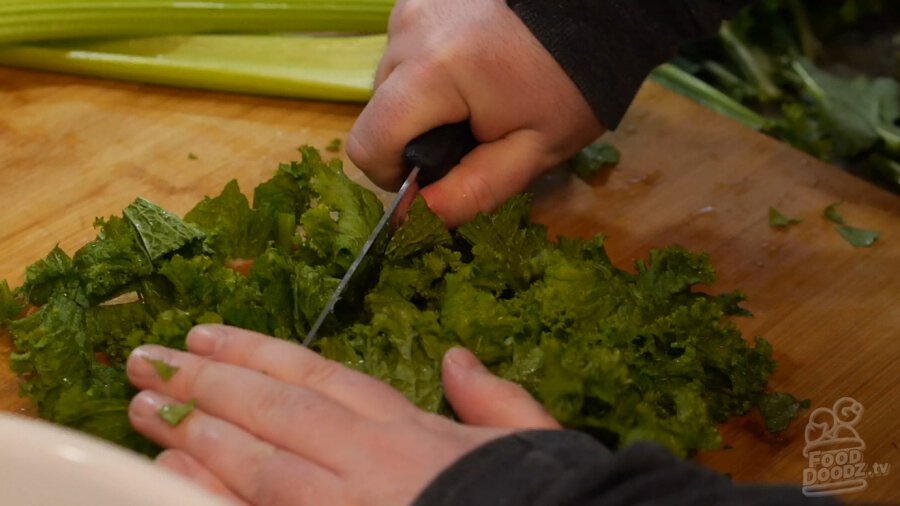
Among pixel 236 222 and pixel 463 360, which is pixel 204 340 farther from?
pixel 236 222

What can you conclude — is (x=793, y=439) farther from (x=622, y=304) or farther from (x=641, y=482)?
(x=641, y=482)

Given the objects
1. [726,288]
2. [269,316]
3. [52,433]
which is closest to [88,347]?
[269,316]

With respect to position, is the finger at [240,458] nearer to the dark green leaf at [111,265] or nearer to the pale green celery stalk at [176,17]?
the dark green leaf at [111,265]

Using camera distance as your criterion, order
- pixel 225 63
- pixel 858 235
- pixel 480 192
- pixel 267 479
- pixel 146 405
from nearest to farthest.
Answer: pixel 267 479
pixel 146 405
pixel 480 192
pixel 858 235
pixel 225 63

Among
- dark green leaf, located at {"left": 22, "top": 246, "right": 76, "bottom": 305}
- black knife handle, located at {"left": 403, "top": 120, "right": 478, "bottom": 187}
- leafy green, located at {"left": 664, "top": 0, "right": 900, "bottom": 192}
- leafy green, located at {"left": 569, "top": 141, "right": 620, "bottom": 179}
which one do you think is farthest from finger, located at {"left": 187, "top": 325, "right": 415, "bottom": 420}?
leafy green, located at {"left": 664, "top": 0, "right": 900, "bottom": 192}

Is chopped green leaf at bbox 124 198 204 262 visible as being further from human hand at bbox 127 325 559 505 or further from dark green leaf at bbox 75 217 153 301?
human hand at bbox 127 325 559 505

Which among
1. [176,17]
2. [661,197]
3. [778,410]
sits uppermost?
[176,17]

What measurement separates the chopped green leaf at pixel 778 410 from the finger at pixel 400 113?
0.83 m

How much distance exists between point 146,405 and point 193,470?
5.3 inches

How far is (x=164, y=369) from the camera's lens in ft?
5.50

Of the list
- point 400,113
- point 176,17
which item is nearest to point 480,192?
point 400,113

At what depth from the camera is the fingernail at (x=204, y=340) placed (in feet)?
5.64

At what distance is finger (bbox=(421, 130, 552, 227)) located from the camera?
221cm

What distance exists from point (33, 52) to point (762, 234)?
188 cm
